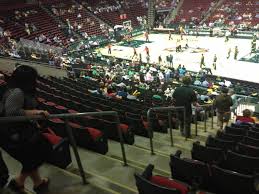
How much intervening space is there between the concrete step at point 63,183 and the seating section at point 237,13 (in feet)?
106

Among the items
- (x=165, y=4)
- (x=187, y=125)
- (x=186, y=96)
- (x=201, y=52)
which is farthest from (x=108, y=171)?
(x=165, y=4)


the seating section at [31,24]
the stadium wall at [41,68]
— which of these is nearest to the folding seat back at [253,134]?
the stadium wall at [41,68]

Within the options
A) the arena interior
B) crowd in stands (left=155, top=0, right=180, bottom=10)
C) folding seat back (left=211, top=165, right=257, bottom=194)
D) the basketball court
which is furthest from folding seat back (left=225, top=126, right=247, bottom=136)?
crowd in stands (left=155, top=0, right=180, bottom=10)

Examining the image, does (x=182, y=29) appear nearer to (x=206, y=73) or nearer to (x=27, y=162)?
(x=206, y=73)

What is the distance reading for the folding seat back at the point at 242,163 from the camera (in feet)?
15.4

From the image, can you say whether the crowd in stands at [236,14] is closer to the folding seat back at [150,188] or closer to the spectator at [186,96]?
the spectator at [186,96]

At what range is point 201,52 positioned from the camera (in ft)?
90.3

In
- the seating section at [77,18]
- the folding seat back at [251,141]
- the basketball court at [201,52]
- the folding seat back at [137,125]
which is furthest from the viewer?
the seating section at [77,18]

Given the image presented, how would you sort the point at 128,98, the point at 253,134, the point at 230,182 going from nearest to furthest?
1. the point at 230,182
2. the point at 253,134
3. the point at 128,98

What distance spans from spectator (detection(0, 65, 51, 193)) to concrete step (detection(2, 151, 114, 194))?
536mm

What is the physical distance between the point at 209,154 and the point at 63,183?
227cm

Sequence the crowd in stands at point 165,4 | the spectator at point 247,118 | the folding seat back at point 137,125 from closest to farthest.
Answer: the folding seat back at point 137,125 → the spectator at point 247,118 → the crowd in stands at point 165,4

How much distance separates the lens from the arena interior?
3906mm

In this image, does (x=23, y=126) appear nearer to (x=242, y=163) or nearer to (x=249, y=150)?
(x=242, y=163)
